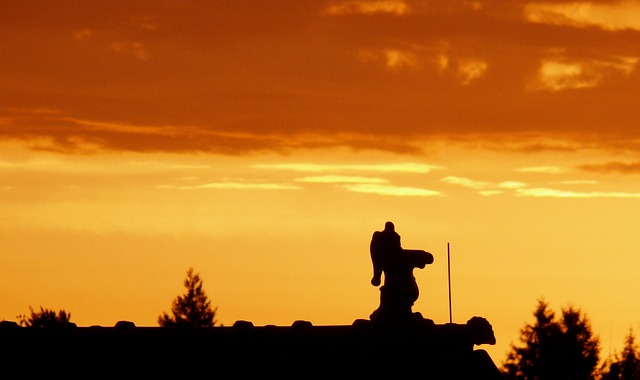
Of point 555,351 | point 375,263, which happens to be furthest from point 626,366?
point 375,263

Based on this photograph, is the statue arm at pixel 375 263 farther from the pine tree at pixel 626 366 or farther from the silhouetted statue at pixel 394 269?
the pine tree at pixel 626 366

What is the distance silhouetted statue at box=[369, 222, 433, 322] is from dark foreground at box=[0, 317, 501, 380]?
0.90 metres

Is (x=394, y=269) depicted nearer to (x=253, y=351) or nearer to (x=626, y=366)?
(x=253, y=351)

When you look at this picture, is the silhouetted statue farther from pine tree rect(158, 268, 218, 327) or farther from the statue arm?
pine tree rect(158, 268, 218, 327)

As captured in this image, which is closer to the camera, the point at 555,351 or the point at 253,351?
the point at 253,351

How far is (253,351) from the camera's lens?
40.2 meters

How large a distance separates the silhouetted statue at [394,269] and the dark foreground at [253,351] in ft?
2.94

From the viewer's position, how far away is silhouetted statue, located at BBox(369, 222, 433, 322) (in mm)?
42438

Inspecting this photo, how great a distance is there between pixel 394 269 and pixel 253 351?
14.3ft

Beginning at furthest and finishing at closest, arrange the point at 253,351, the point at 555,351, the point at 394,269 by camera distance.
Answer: the point at 555,351 < the point at 394,269 < the point at 253,351

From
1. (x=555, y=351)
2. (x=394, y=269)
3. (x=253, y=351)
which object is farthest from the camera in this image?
(x=555, y=351)

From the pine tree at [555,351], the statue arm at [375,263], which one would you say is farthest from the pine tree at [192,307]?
the statue arm at [375,263]

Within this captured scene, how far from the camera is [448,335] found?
41312 mm

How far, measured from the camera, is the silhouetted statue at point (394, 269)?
42.4 meters
